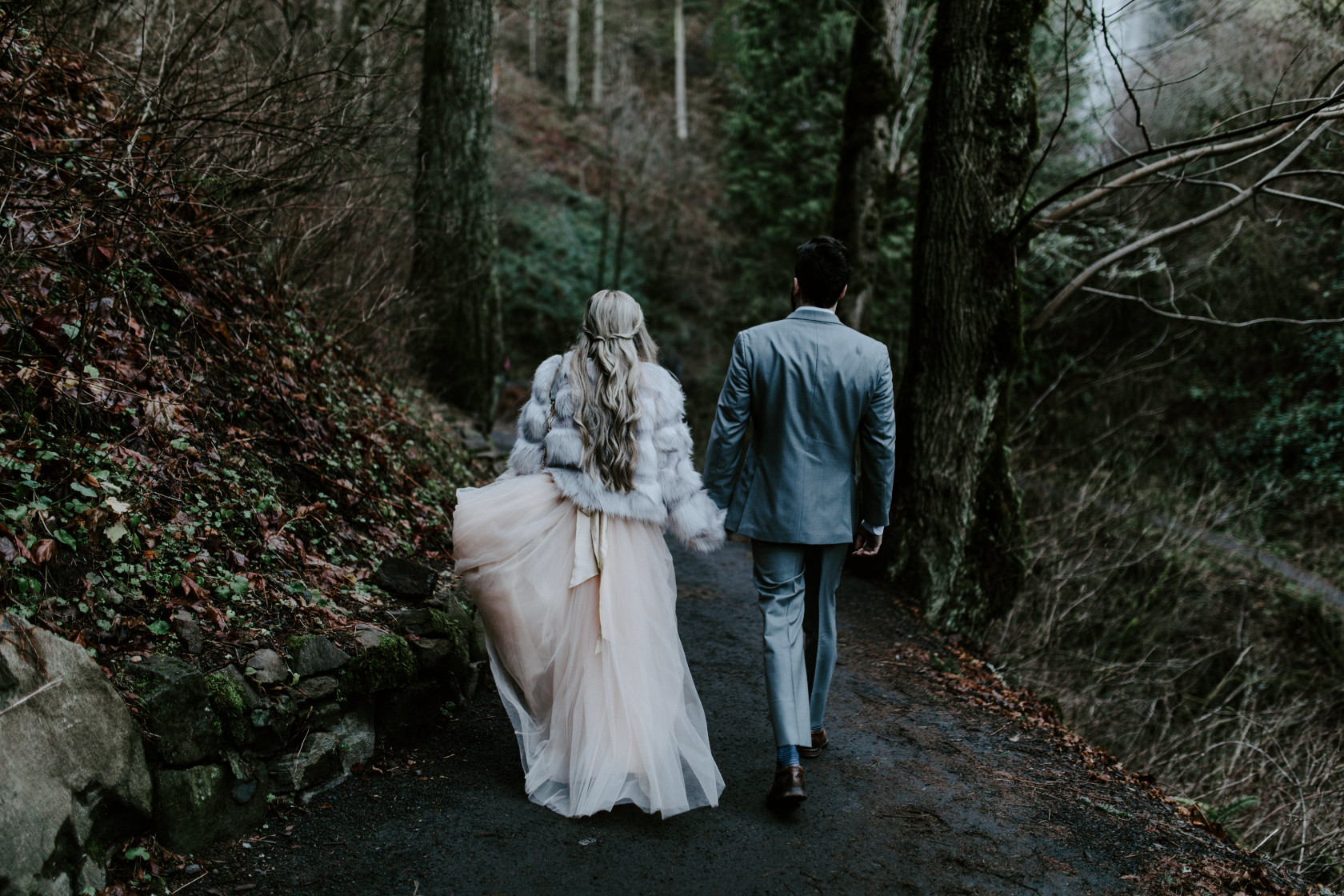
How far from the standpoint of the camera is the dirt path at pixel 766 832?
3.33 metres

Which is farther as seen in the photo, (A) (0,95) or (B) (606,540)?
(A) (0,95)

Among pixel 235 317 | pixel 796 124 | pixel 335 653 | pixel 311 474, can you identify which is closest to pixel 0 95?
pixel 235 317

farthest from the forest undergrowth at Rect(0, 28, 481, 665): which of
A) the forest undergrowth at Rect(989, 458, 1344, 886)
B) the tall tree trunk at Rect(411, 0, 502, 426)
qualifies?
the forest undergrowth at Rect(989, 458, 1344, 886)

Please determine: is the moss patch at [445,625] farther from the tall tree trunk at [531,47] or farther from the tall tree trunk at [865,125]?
the tall tree trunk at [531,47]

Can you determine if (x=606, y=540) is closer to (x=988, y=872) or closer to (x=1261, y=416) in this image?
(x=988, y=872)

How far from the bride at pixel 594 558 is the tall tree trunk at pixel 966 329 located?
12.7ft

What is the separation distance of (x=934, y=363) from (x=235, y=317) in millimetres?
5433

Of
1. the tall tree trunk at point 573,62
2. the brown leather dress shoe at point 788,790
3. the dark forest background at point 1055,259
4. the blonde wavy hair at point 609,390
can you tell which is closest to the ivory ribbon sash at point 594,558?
the blonde wavy hair at point 609,390

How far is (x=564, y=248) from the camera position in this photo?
26.0 m

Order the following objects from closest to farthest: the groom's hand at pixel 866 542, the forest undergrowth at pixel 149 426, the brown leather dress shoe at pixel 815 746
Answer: the forest undergrowth at pixel 149 426 → the groom's hand at pixel 866 542 → the brown leather dress shoe at pixel 815 746

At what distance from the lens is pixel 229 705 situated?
133 inches

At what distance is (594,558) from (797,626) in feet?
3.33

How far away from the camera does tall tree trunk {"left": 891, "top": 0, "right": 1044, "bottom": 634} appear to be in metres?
7.00

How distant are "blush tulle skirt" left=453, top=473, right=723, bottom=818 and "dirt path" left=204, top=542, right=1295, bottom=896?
208 millimetres
